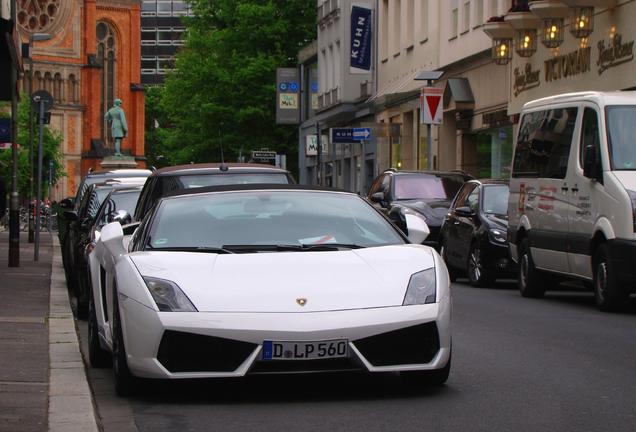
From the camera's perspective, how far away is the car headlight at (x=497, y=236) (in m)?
21.5

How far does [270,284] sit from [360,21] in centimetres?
4945

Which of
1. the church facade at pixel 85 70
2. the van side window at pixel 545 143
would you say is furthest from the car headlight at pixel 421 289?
the church facade at pixel 85 70

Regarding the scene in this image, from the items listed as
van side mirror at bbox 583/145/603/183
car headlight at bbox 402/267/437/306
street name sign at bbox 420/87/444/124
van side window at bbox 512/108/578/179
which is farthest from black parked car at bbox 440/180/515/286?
car headlight at bbox 402/267/437/306

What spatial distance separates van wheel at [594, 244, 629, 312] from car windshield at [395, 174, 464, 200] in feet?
37.1

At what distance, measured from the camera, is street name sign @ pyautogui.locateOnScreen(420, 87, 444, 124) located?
34188 millimetres

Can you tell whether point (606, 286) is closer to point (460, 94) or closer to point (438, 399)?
point (438, 399)

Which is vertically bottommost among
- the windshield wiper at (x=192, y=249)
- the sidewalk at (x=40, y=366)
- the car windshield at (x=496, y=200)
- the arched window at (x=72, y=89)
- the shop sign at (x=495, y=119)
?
the sidewalk at (x=40, y=366)

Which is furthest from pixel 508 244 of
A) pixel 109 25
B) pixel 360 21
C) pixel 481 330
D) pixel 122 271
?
pixel 109 25

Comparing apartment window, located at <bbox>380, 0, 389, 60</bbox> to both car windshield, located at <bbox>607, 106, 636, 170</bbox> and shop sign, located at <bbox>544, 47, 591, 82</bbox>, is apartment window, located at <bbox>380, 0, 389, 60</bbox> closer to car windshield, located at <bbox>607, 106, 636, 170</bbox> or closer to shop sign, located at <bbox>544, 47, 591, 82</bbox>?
shop sign, located at <bbox>544, 47, 591, 82</bbox>

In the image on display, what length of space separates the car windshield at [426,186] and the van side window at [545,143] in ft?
25.6

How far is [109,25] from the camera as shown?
10838 cm

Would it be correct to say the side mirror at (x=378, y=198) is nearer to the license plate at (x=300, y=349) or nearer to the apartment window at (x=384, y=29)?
the license plate at (x=300, y=349)

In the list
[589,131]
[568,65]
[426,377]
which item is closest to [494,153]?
[568,65]

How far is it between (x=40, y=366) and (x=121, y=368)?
1729mm
